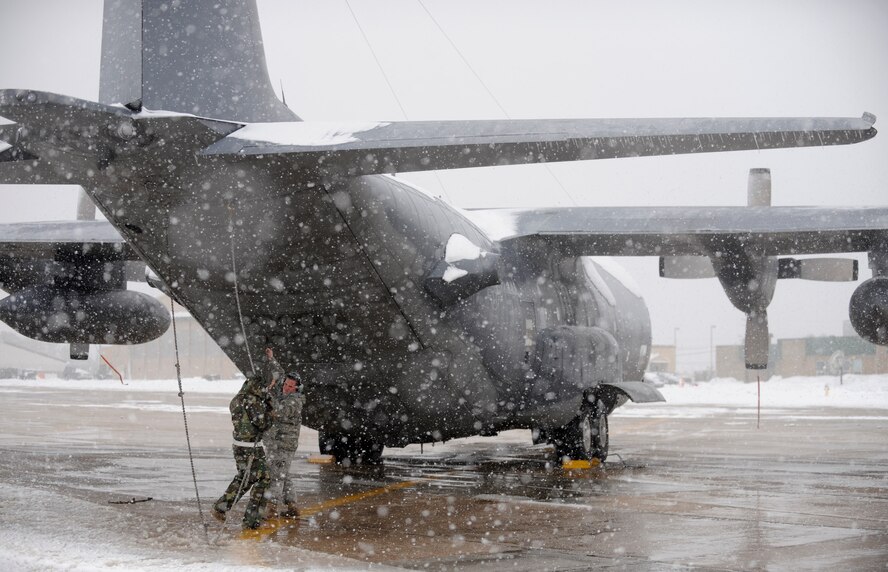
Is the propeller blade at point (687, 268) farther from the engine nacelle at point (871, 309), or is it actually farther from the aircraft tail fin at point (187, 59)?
the aircraft tail fin at point (187, 59)

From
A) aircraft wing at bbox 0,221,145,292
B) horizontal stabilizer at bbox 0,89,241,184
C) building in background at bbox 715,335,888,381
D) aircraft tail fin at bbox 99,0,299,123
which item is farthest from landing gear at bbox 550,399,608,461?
building in background at bbox 715,335,888,381

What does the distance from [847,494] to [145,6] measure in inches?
361

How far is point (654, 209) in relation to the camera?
13664mm

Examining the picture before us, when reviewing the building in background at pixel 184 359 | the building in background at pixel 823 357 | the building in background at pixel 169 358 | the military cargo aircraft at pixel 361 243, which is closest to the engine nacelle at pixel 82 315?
the military cargo aircraft at pixel 361 243

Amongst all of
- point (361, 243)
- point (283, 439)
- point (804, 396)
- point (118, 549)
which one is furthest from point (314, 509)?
point (804, 396)

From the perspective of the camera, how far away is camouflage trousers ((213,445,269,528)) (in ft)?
26.9

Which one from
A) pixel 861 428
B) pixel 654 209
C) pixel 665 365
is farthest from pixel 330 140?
pixel 665 365

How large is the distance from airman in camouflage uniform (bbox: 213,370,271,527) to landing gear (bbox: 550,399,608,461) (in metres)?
7.26

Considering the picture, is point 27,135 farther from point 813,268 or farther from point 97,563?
point 813,268

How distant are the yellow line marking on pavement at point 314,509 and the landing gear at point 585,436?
2.94m

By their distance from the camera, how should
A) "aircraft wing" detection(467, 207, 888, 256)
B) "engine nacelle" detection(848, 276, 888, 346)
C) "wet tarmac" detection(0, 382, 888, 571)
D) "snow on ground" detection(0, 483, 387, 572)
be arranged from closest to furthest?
"snow on ground" detection(0, 483, 387, 572), "wet tarmac" detection(0, 382, 888, 571), "aircraft wing" detection(467, 207, 888, 256), "engine nacelle" detection(848, 276, 888, 346)

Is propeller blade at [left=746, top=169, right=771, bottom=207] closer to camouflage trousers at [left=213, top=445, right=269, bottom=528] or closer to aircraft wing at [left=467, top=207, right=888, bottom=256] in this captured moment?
aircraft wing at [left=467, top=207, right=888, bottom=256]

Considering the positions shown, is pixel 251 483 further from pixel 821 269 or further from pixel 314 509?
pixel 821 269

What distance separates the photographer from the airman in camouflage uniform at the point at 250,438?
8430 mm
